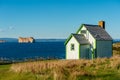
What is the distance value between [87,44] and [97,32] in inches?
123

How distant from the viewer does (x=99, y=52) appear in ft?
135

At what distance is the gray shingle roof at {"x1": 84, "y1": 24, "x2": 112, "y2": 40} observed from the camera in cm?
4133

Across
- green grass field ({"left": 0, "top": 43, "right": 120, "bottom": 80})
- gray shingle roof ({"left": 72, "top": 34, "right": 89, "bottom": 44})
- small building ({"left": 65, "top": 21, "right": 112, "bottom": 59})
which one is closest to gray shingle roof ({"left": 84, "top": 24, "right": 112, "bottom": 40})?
small building ({"left": 65, "top": 21, "right": 112, "bottom": 59})

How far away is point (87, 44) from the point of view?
40719 millimetres

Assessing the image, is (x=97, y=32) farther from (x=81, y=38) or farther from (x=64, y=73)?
(x=64, y=73)

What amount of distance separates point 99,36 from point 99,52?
2364 mm


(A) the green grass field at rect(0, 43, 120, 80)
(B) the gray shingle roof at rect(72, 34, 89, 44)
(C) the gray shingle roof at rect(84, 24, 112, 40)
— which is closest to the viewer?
(A) the green grass field at rect(0, 43, 120, 80)

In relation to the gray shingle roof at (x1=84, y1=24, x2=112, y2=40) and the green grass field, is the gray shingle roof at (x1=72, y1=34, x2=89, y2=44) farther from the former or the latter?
the green grass field

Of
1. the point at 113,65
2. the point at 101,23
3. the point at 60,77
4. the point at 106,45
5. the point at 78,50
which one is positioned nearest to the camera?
the point at 60,77

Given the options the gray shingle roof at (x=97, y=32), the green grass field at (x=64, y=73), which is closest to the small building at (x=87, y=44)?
the gray shingle roof at (x=97, y=32)

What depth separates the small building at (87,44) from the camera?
131 ft

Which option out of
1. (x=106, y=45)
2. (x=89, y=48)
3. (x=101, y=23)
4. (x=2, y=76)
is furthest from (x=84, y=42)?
(x=2, y=76)

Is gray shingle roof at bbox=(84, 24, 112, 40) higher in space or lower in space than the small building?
higher

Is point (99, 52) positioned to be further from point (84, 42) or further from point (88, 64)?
point (88, 64)
